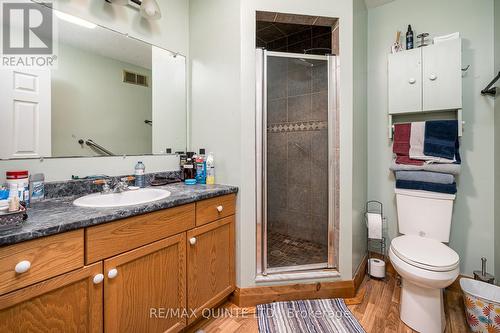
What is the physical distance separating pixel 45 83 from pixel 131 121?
1.63 feet

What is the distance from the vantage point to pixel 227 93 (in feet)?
5.42

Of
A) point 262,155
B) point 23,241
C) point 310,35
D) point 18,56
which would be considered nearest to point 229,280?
point 262,155

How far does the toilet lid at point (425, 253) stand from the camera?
1.30 metres

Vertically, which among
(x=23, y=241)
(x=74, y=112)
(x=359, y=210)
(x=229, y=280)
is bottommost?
(x=229, y=280)

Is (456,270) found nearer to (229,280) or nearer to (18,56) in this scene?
(229,280)

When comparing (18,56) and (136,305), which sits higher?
(18,56)

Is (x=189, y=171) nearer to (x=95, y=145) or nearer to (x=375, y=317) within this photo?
(x=95, y=145)

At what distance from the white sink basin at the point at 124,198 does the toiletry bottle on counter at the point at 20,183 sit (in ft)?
0.61

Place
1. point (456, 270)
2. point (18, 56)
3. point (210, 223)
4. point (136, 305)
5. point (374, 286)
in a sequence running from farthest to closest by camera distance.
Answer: point (374, 286), point (210, 223), point (456, 270), point (18, 56), point (136, 305)

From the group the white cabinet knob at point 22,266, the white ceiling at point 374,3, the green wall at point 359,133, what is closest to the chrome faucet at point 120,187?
the white cabinet knob at point 22,266

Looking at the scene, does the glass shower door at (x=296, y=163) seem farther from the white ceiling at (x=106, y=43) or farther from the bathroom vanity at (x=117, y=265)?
the white ceiling at (x=106, y=43)

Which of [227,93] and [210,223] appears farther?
[227,93]

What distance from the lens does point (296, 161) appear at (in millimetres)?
2332

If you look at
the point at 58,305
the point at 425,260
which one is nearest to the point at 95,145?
the point at 58,305
